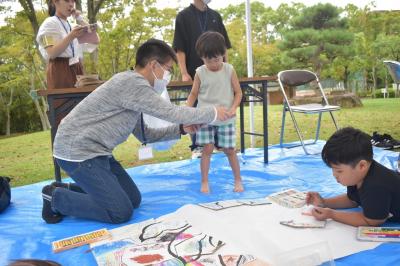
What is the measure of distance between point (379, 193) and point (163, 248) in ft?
3.31

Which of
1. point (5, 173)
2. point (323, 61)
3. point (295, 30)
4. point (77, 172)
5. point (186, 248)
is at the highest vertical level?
point (295, 30)

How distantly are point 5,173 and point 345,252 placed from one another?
168 inches

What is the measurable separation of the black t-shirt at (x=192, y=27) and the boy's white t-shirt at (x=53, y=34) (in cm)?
99

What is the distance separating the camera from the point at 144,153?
8.34 feet

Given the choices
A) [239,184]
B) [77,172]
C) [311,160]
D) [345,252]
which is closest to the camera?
[345,252]

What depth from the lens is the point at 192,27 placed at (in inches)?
141

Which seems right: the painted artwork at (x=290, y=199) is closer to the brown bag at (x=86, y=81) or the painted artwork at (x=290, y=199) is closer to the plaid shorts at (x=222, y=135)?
the plaid shorts at (x=222, y=135)

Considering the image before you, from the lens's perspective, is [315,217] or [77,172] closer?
[315,217]

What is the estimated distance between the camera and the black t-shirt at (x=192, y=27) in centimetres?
360

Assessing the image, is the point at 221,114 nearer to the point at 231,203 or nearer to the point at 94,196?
the point at 231,203

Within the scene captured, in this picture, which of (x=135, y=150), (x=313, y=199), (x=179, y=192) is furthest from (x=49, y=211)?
(x=135, y=150)

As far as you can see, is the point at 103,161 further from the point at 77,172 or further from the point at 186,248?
the point at 186,248

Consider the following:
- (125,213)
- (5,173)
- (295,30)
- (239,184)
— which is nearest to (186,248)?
(125,213)

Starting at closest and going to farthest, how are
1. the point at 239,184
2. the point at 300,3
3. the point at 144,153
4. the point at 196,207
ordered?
the point at 196,207
the point at 144,153
the point at 239,184
the point at 300,3
